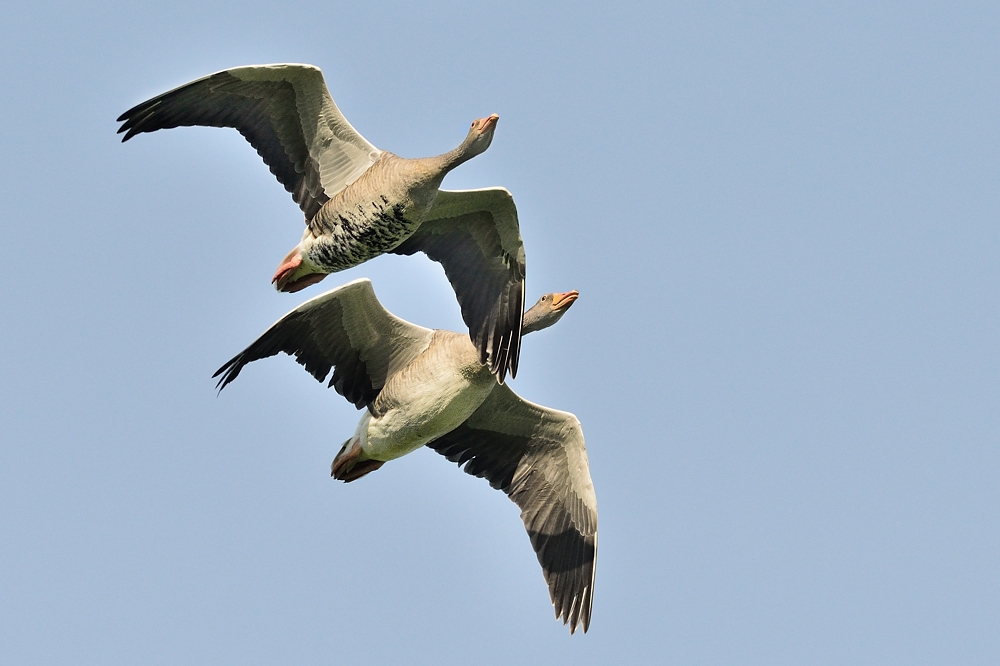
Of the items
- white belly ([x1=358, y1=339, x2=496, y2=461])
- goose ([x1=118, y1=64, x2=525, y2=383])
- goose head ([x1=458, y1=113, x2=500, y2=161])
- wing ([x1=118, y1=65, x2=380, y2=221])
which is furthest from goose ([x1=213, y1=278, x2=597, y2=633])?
goose head ([x1=458, y1=113, x2=500, y2=161])

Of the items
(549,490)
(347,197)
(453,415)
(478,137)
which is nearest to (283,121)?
(347,197)

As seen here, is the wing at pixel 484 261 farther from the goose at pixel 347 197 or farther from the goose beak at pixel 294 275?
the goose beak at pixel 294 275

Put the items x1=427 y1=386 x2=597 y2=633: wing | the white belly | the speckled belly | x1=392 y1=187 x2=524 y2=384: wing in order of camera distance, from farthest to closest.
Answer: x1=427 y1=386 x2=597 y2=633: wing, the white belly, x1=392 y1=187 x2=524 y2=384: wing, the speckled belly

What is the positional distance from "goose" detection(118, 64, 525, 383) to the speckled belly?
0.04 feet

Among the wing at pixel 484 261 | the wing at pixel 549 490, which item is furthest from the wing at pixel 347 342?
the wing at pixel 549 490

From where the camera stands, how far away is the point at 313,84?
57.7ft

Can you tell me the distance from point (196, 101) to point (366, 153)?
88.5 inches

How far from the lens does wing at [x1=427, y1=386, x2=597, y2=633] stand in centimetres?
1961

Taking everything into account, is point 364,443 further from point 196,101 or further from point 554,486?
point 196,101

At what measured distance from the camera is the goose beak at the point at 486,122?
17281mm

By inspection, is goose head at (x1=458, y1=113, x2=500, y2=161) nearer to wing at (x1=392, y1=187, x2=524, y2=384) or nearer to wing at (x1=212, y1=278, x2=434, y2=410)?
wing at (x1=392, y1=187, x2=524, y2=384)

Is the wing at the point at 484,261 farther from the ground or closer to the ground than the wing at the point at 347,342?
farther from the ground

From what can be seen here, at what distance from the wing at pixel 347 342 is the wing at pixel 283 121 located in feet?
4.32

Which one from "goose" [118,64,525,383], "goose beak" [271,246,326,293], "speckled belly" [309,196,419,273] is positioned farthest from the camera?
"goose beak" [271,246,326,293]
